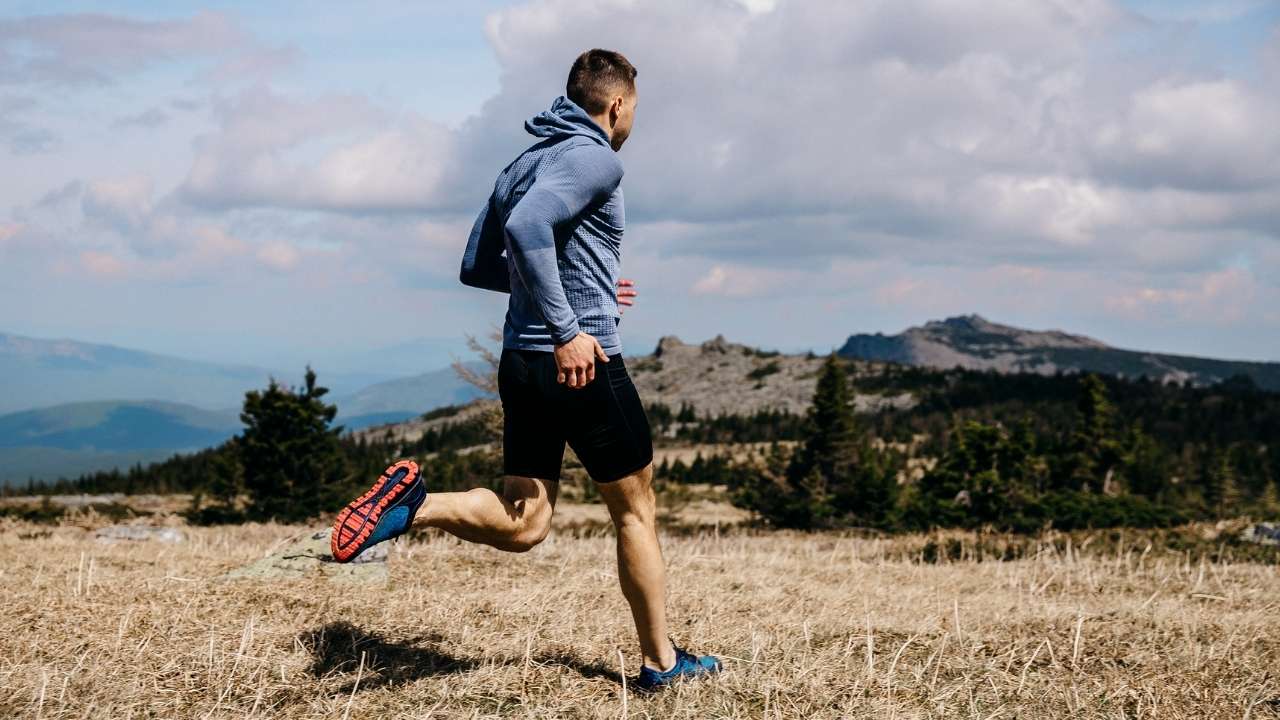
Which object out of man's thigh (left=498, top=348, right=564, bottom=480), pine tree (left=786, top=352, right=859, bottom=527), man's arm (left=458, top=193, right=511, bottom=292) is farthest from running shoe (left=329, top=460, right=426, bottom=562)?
pine tree (left=786, top=352, right=859, bottom=527)

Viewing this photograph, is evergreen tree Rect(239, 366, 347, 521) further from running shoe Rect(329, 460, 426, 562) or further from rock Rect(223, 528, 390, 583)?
running shoe Rect(329, 460, 426, 562)

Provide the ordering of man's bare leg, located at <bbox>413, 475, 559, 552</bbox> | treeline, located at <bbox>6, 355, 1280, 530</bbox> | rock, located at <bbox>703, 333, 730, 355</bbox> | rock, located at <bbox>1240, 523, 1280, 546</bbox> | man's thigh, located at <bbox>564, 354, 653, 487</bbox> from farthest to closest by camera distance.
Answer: rock, located at <bbox>703, 333, 730, 355</bbox> < treeline, located at <bbox>6, 355, 1280, 530</bbox> < rock, located at <bbox>1240, 523, 1280, 546</bbox> < man's bare leg, located at <bbox>413, 475, 559, 552</bbox> < man's thigh, located at <bbox>564, 354, 653, 487</bbox>

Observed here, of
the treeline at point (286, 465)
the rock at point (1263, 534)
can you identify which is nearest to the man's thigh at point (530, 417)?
the rock at point (1263, 534)

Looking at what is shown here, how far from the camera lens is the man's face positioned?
4723 mm

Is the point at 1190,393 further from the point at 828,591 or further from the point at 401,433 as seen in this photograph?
the point at 828,591

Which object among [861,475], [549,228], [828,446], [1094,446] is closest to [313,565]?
[549,228]

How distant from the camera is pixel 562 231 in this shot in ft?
14.6

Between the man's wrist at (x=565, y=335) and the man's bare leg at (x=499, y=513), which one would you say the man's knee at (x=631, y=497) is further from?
the man's wrist at (x=565, y=335)

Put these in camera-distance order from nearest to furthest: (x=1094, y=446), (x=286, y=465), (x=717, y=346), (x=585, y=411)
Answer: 1. (x=585, y=411)
2. (x=286, y=465)
3. (x=1094, y=446)
4. (x=717, y=346)

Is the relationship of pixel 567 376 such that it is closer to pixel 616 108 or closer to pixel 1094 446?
pixel 616 108

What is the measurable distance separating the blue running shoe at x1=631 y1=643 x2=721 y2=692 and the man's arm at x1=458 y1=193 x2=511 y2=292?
7.26 ft

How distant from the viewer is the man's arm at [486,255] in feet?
16.6

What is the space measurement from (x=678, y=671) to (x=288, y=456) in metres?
33.0

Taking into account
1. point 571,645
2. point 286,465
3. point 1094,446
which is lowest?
point 286,465
